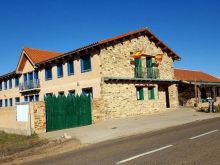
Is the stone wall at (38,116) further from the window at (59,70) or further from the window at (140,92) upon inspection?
the window at (140,92)

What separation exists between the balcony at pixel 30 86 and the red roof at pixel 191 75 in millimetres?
16038

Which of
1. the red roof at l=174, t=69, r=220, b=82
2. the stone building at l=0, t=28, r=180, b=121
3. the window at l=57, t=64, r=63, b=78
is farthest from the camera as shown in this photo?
the red roof at l=174, t=69, r=220, b=82

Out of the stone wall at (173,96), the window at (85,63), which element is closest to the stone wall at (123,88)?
the stone wall at (173,96)

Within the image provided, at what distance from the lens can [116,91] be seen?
2503 cm

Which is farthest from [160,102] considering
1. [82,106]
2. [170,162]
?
[170,162]

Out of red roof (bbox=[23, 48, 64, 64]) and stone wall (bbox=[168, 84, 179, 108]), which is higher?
red roof (bbox=[23, 48, 64, 64])

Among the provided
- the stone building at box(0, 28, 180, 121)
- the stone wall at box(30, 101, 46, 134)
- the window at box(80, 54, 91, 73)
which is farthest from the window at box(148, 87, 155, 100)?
the stone wall at box(30, 101, 46, 134)

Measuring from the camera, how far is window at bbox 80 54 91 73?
25234 mm

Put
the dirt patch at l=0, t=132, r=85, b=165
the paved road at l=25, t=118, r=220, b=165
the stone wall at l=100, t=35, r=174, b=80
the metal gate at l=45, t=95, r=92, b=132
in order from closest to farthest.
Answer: the paved road at l=25, t=118, r=220, b=165 → the dirt patch at l=0, t=132, r=85, b=165 → the metal gate at l=45, t=95, r=92, b=132 → the stone wall at l=100, t=35, r=174, b=80

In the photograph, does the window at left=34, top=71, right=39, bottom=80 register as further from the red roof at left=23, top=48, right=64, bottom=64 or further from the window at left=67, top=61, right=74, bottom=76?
the window at left=67, top=61, right=74, bottom=76

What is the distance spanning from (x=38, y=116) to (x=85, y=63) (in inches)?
342

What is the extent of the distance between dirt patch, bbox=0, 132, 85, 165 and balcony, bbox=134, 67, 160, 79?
1455 cm

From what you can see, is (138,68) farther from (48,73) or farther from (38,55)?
(38,55)

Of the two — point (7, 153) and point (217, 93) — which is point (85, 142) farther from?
point (217, 93)
